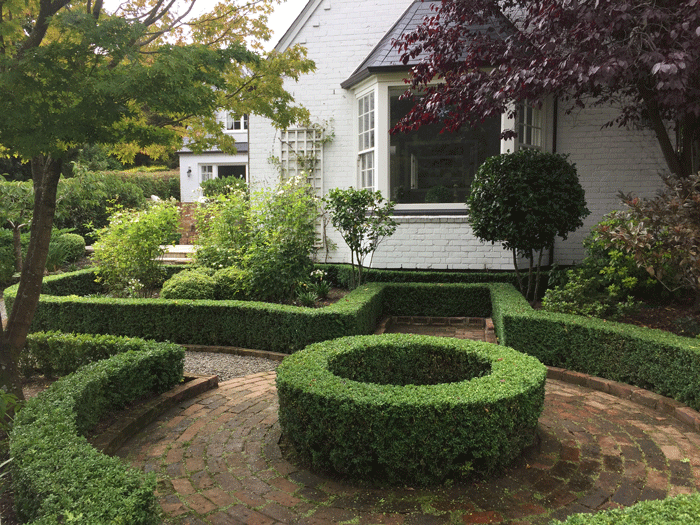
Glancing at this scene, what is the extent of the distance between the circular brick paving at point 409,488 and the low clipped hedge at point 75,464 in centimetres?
49

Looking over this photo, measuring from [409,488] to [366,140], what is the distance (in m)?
7.99

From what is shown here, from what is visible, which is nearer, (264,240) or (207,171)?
(264,240)

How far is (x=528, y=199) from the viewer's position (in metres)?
7.40

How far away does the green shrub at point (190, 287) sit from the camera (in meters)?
7.65

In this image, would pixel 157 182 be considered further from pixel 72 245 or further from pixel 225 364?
pixel 225 364

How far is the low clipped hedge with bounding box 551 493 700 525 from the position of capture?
2229mm

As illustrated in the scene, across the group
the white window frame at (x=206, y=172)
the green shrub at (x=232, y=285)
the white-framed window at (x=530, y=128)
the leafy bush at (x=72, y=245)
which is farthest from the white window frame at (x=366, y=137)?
the white window frame at (x=206, y=172)

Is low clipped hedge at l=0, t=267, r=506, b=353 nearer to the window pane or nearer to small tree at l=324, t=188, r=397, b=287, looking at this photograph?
small tree at l=324, t=188, r=397, b=287

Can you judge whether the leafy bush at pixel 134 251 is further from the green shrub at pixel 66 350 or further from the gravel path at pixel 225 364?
the green shrub at pixel 66 350

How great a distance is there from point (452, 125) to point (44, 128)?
594 cm

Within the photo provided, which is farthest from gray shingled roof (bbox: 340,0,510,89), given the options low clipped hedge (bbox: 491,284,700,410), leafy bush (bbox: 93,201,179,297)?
low clipped hedge (bbox: 491,284,700,410)

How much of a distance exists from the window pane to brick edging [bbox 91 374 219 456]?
566 centimetres

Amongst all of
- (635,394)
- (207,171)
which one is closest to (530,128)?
(635,394)

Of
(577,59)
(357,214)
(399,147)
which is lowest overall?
(357,214)
